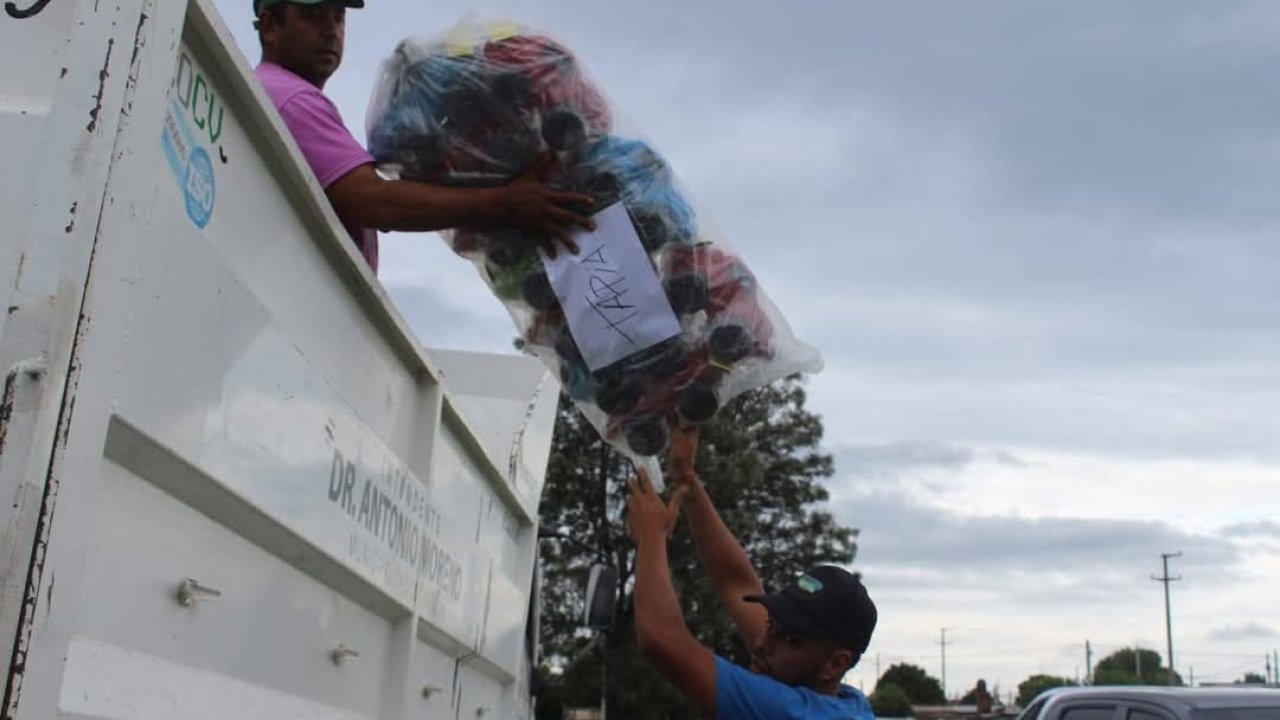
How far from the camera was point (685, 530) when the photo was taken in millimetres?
26516

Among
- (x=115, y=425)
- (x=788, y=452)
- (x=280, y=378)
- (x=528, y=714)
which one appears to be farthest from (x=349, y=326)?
(x=788, y=452)

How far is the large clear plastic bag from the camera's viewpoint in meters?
3.05

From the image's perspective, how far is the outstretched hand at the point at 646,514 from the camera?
296 cm

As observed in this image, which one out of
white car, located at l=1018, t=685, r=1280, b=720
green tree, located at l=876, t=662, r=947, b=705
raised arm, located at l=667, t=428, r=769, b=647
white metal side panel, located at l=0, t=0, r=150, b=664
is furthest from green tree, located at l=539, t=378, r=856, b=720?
green tree, located at l=876, t=662, r=947, b=705

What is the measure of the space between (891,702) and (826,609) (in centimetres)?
5329

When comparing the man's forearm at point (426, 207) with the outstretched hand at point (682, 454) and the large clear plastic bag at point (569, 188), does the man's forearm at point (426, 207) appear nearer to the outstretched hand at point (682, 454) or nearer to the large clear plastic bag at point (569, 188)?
the large clear plastic bag at point (569, 188)

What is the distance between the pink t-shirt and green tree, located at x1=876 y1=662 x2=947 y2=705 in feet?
212

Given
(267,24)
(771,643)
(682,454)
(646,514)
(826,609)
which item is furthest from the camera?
(682,454)

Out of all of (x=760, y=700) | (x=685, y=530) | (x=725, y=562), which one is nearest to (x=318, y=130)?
(x=760, y=700)

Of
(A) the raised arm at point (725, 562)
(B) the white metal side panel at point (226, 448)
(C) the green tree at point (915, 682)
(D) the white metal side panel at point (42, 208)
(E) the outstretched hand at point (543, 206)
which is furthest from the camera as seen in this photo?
(C) the green tree at point (915, 682)

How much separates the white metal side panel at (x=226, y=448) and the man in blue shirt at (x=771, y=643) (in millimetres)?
537

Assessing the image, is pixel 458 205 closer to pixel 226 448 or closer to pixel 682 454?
pixel 682 454

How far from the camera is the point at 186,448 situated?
1.85 m

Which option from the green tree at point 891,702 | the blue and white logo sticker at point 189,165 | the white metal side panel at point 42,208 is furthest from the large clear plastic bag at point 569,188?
the green tree at point 891,702
